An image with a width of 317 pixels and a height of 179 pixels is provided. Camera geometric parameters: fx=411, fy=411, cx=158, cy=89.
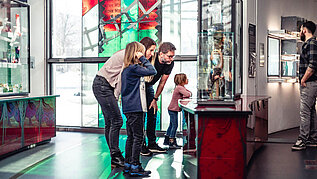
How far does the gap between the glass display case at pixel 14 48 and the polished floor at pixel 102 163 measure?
3.54 feet

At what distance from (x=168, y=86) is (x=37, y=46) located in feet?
9.36

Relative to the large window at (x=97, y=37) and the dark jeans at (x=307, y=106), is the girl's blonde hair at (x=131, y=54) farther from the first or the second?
the large window at (x=97, y=37)

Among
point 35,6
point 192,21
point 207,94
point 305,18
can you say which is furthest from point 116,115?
point 305,18

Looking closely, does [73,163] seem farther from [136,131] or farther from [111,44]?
[111,44]

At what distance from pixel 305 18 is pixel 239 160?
22.3 feet

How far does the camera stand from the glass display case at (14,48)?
623 cm

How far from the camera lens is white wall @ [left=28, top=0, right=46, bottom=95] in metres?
8.29

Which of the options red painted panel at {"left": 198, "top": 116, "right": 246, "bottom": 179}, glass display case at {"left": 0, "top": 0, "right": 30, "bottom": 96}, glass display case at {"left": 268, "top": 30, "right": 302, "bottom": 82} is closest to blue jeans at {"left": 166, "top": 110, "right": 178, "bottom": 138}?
red painted panel at {"left": 198, "top": 116, "right": 246, "bottom": 179}

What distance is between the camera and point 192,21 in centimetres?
780

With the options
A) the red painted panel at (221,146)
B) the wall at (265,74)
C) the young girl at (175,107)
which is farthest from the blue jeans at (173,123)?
the red painted panel at (221,146)

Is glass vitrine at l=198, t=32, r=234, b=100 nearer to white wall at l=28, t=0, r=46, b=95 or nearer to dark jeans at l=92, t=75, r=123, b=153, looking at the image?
dark jeans at l=92, t=75, r=123, b=153

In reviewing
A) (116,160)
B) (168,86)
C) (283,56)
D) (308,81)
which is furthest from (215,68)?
(283,56)

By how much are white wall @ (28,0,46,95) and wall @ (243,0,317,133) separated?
419 centimetres

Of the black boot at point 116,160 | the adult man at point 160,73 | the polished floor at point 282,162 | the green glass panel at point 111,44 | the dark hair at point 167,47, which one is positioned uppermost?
the green glass panel at point 111,44
